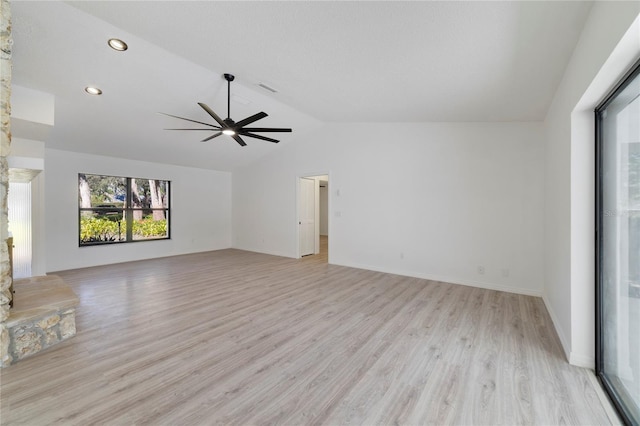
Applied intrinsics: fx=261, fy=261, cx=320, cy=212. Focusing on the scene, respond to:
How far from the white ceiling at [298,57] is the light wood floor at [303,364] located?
261cm

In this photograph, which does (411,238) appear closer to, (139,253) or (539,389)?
(539,389)

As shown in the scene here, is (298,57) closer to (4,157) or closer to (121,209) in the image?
(4,157)

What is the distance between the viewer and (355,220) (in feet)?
18.5

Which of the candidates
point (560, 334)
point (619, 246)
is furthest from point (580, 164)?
point (560, 334)

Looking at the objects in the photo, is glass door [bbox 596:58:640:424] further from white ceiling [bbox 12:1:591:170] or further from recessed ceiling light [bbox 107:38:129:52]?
recessed ceiling light [bbox 107:38:129:52]

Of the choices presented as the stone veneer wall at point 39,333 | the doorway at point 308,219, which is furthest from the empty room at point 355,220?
the doorway at point 308,219

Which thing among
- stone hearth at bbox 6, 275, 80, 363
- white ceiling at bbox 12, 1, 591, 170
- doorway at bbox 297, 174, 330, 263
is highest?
white ceiling at bbox 12, 1, 591, 170

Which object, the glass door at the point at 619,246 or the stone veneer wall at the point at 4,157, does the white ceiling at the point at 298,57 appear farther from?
the glass door at the point at 619,246

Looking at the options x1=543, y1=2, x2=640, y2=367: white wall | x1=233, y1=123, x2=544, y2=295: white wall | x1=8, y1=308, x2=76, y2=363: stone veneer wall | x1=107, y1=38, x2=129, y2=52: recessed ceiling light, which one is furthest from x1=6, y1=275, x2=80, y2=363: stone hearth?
x1=543, y1=2, x2=640, y2=367: white wall

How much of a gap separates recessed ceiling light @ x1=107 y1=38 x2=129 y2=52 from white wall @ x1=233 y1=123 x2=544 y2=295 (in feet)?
12.7

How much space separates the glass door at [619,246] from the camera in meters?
1.63

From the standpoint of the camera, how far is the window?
19.1ft

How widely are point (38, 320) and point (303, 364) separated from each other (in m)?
2.44

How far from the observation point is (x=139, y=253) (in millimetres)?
6516
